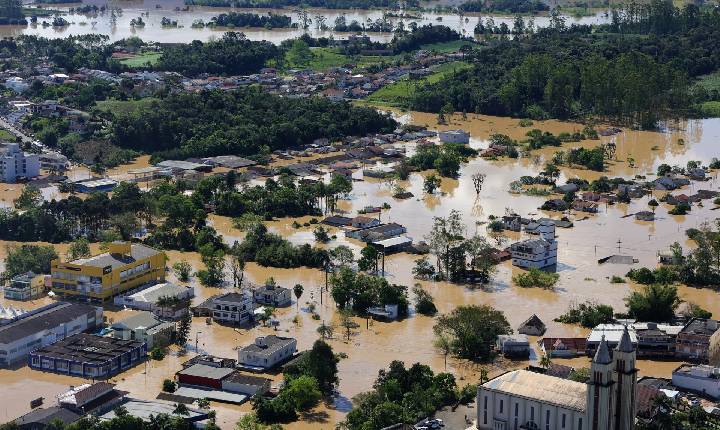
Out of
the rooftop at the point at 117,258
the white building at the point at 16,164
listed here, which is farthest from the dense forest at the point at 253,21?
the rooftop at the point at 117,258

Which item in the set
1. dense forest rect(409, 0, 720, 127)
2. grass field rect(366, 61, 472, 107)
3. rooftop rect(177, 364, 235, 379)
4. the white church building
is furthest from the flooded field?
the white church building

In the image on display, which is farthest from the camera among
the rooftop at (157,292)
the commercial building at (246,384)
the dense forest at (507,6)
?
the dense forest at (507,6)

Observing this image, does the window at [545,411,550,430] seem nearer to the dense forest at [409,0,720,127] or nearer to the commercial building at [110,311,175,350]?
the commercial building at [110,311,175,350]

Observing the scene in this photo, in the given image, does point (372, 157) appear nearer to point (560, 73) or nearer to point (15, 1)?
point (560, 73)

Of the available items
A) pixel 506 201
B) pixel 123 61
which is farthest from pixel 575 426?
pixel 123 61

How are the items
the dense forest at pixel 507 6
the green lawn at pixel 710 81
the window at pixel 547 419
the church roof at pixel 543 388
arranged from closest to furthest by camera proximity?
the church roof at pixel 543 388 → the window at pixel 547 419 → the green lawn at pixel 710 81 → the dense forest at pixel 507 6

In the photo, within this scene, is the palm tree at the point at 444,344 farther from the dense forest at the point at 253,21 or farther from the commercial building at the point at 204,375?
the dense forest at the point at 253,21
